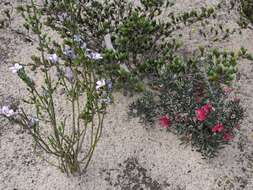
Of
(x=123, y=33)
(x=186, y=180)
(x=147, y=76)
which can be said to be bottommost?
(x=186, y=180)

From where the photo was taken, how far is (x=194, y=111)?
328cm

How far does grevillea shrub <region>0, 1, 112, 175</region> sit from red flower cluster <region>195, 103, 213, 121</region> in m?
0.68

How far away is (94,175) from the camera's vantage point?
3.27 meters

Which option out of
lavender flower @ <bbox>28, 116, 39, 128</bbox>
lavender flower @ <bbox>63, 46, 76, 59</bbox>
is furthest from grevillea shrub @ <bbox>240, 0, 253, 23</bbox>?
lavender flower @ <bbox>28, 116, 39, 128</bbox>

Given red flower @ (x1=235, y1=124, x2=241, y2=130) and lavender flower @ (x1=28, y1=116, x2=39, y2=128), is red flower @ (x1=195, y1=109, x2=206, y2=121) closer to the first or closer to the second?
red flower @ (x1=235, y1=124, x2=241, y2=130)

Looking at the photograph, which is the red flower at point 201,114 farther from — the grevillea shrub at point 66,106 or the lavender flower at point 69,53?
the lavender flower at point 69,53

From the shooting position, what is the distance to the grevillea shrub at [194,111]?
3.21m

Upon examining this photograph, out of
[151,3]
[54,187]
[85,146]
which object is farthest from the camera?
[151,3]

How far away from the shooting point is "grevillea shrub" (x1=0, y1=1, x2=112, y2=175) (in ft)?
8.79

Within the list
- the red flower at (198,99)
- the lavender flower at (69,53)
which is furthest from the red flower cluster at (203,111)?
the lavender flower at (69,53)

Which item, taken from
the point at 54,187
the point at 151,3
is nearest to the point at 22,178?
the point at 54,187

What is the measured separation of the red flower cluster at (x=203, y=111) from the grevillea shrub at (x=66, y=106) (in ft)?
2.25

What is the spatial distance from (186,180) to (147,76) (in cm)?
98

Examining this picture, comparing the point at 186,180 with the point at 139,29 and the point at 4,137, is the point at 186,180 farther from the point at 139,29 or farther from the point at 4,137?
the point at 4,137
